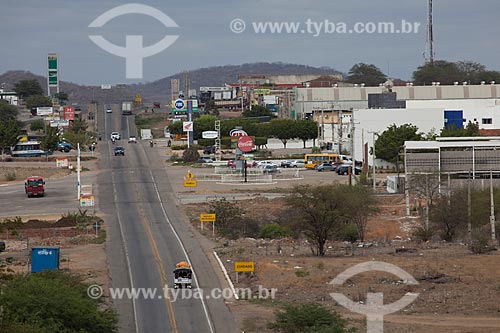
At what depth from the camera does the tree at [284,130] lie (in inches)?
5861

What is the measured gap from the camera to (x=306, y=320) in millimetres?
36125

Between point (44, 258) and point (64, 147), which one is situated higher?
point (64, 147)

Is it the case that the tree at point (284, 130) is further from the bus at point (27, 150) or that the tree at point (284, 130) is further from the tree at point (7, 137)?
the tree at point (7, 137)

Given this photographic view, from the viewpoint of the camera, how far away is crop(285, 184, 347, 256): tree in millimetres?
57375

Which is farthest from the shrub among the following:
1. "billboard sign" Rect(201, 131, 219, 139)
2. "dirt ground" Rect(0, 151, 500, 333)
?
"billboard sign" Rect(201, 131, 219, 139)

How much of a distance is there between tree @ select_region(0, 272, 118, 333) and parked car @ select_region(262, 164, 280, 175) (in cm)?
7101

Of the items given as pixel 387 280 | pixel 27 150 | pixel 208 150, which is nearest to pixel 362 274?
pixel 387 280

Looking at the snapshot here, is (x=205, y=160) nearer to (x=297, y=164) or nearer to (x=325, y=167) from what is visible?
(x=297, y=164)

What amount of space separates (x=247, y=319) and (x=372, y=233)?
28.6m

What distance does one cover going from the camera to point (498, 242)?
58.5 m

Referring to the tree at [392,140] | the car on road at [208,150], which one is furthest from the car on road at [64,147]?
the tree at [392,140]

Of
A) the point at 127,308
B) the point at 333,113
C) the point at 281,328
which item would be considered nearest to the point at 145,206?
the point at 127,308

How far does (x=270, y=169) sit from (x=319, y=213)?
50667mm

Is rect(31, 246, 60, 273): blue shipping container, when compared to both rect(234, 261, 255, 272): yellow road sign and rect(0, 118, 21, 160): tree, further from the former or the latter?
rect(0, 118, 21, 160): tree
